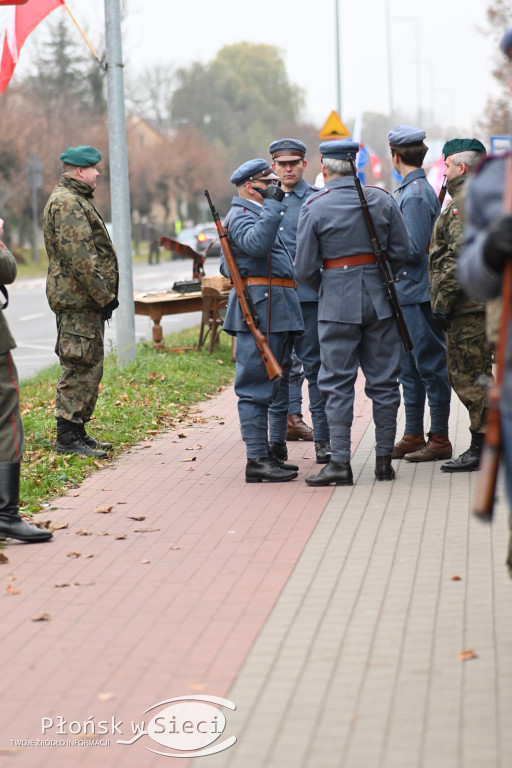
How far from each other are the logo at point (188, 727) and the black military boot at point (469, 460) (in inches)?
157

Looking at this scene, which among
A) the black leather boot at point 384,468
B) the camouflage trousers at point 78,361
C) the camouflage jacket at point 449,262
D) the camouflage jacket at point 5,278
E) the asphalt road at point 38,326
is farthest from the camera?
the asphalt road at point 38,326

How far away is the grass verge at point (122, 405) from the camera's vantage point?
322 inches

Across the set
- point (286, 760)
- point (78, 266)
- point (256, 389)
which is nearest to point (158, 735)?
point (286, 760)

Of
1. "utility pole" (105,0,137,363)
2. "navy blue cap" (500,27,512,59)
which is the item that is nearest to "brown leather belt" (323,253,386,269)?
"navy blue cap" (500,27,512,59)

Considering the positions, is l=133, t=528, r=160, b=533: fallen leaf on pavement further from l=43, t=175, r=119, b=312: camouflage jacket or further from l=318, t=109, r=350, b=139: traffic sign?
l=318, t=109, r=350, b=139: traffic sign

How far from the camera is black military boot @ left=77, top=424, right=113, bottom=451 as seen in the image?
9005mm

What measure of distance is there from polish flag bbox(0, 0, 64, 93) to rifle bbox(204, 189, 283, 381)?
14.1ft

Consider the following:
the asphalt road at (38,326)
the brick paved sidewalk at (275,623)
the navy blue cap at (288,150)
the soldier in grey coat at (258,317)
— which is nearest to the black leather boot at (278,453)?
the soldier in grey coat at (258,317)

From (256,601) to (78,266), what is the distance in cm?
394

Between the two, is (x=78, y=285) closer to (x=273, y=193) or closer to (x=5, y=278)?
(x=273, y=193)

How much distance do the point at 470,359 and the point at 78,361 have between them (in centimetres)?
290

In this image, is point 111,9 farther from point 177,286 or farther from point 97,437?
point 97,437

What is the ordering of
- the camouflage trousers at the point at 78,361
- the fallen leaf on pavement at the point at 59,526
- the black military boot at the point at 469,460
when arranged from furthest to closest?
the camouflage trousers at the point at 78,361
the black military boot at the point at 469,460
the fallen leaf on pavement at the point at 59,526

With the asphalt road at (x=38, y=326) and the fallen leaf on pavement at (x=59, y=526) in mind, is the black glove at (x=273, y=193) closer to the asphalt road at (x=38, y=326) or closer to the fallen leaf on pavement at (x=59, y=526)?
the fallen leaf on pavement at (x=59, y=526)
